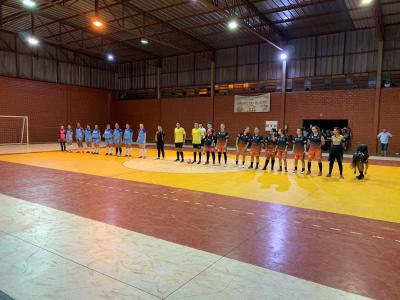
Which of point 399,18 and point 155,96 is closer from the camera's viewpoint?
point 399,18

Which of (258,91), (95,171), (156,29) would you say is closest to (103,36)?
(156,29)

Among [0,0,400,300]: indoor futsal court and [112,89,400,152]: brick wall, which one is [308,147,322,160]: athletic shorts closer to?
[0,0,400,300]: indoor futsal court

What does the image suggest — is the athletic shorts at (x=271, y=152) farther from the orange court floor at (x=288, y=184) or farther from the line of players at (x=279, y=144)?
the orange court floor at (x=288, y=184)

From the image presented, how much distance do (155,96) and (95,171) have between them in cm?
2110

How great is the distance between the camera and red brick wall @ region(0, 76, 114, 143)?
25.2 meters

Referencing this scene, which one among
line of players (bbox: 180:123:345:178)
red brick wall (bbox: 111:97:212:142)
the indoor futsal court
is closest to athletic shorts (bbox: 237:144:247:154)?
line of players (bbox: 180:123:345:178)

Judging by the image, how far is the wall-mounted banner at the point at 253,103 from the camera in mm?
24466

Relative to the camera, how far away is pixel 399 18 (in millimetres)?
18938

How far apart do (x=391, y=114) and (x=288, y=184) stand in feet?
48.9

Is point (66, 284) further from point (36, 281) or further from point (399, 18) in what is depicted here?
point (399, 18)

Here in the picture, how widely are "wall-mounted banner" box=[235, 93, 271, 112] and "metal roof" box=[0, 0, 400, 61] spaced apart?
4.35 metres

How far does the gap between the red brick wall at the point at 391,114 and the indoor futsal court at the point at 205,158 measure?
0.09 m

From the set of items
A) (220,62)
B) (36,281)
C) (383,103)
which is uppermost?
(220,62)

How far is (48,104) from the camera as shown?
27734 millimetres
